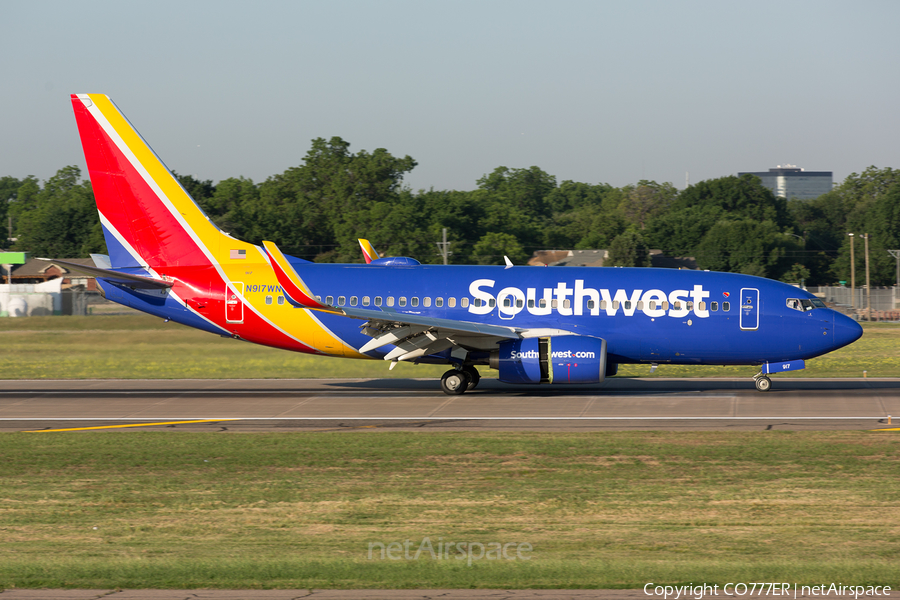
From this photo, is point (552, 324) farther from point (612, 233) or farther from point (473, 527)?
point (612, 233)

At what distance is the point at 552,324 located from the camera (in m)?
27.2

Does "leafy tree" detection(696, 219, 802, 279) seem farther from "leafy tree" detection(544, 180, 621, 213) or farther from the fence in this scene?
"leafy tree" detection(544, 180, 621, 213)

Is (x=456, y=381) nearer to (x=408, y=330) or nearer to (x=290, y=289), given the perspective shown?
(x=408, y=330)

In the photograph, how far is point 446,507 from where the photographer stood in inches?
540

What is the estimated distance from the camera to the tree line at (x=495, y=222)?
302 ft

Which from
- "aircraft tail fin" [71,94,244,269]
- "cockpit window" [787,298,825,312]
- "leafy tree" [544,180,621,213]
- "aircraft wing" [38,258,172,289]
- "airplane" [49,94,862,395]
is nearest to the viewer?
"airplane" [49,94,862,395]

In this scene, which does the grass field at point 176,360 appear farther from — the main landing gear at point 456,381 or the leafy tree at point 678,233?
the leafy tree at point 678,233

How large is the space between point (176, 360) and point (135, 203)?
7548mm

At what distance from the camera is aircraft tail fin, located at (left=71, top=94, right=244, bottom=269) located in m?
29.0

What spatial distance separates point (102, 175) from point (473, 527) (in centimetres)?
2178

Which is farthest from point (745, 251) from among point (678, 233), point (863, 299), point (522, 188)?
point (522, 188)

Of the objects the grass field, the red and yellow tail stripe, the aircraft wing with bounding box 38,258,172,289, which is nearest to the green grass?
the aircraft wing with bounding box 38,258,172,289

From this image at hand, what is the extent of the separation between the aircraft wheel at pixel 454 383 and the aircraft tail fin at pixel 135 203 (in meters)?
7.89

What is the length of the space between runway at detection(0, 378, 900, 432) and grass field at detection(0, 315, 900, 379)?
6.69ft
